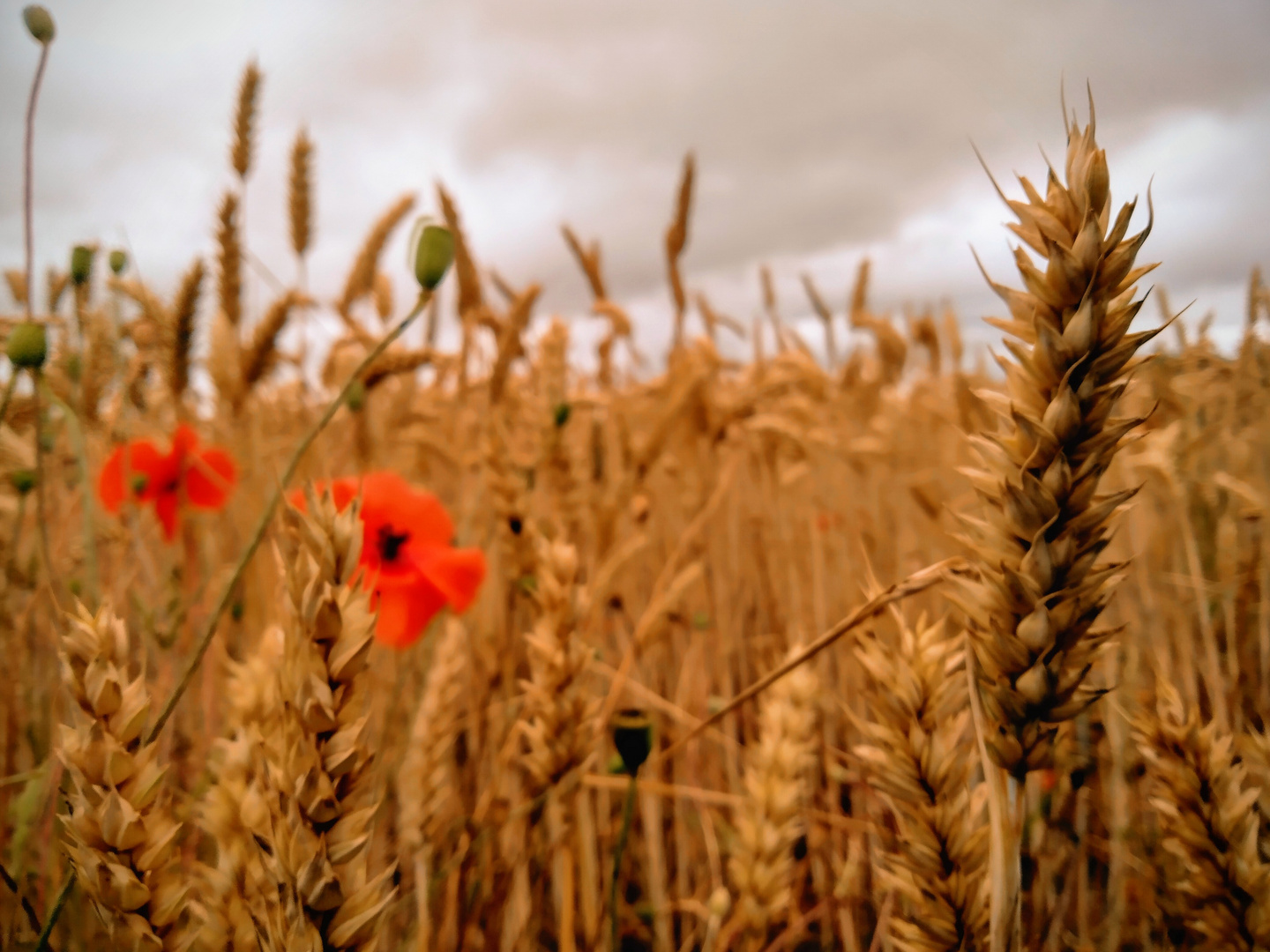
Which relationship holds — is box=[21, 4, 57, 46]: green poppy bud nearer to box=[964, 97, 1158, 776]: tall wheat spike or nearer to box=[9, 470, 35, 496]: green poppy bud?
box=[9, 470, 35, 496]: green poppy bud

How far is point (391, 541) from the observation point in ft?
2.31

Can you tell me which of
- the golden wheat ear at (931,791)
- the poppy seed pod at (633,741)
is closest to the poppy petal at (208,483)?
the poppy seed pod at (633,741)

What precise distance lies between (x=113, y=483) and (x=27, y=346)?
360 millimetres

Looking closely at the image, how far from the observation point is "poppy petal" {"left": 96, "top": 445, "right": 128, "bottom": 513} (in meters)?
0.79

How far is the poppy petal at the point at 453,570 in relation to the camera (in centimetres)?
62

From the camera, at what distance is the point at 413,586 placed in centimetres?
64

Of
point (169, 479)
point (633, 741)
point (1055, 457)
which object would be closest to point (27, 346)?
point (169, 479)

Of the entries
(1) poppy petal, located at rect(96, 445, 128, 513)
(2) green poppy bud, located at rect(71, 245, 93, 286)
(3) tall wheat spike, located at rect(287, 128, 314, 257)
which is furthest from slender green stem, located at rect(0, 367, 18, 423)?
(3) tall wheat spike, located at rect(287, 128, 314, 257)

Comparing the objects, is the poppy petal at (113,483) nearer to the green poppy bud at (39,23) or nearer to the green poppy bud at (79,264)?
the green poppy bud at (79,264)

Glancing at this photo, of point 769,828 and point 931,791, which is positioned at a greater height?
point 931,791

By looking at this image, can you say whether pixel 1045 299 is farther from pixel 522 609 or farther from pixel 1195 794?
pixel 522 609

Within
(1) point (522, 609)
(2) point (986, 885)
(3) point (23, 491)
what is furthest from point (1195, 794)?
(3) point (23, 491)

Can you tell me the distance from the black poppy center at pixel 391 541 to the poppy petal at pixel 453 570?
45 mm

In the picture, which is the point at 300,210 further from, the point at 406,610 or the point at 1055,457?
the point at 1055,457
